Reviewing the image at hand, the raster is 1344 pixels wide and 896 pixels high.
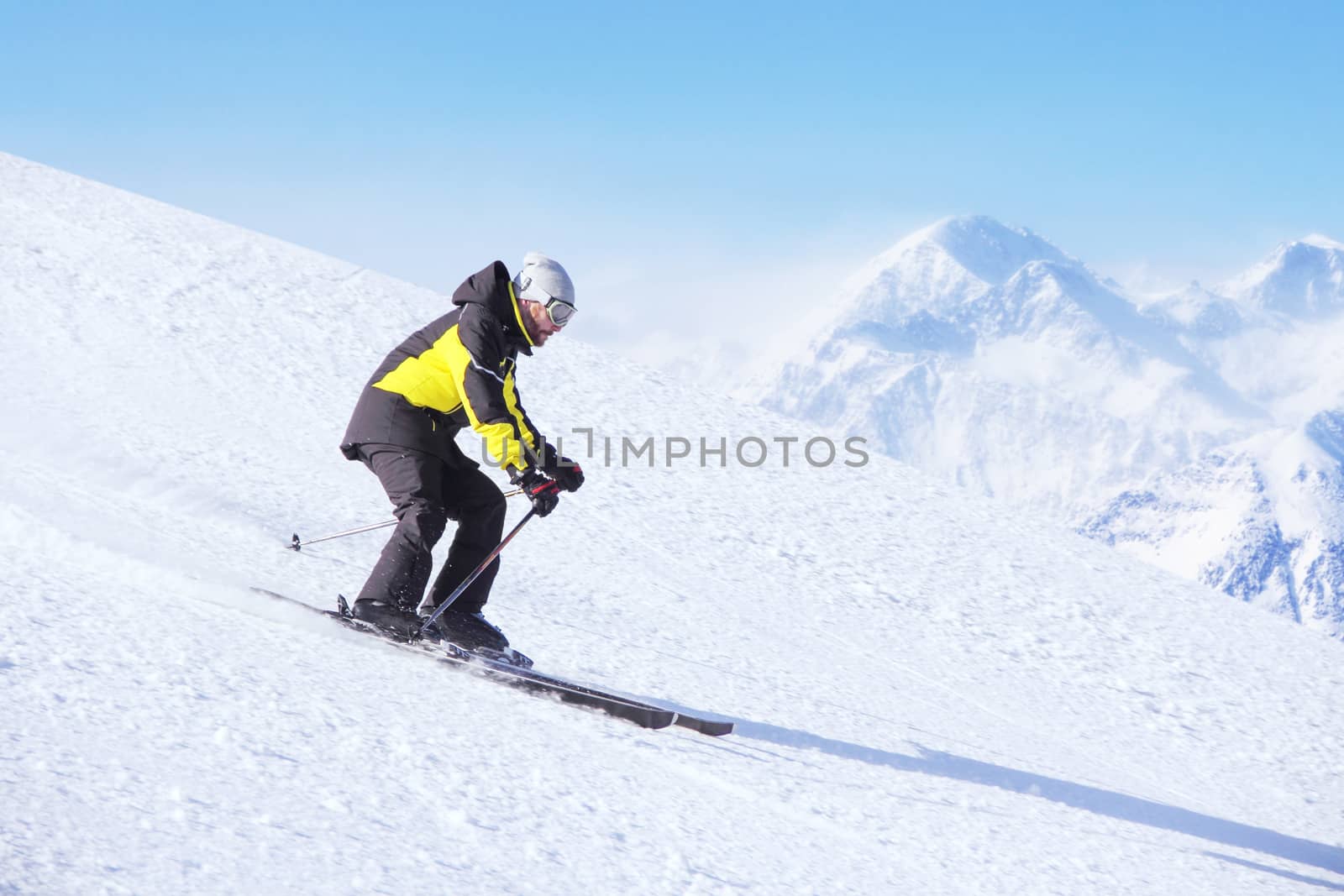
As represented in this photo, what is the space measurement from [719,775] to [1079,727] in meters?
3.04

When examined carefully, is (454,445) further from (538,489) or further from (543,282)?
(543,282)

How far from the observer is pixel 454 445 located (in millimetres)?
4602

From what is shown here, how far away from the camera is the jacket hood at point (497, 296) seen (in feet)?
13.8

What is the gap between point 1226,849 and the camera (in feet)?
14.4

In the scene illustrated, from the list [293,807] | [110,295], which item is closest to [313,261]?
[110,295]

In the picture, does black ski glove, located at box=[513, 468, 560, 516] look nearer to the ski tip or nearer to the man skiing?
the man skiing

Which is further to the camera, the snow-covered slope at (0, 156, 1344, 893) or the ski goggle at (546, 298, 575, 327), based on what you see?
the ski goggle at (546, 298, 575, 327)

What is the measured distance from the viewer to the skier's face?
4285mm

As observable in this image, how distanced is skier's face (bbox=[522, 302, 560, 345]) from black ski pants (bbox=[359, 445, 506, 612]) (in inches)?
25.7

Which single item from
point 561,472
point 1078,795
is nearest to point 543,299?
point 561,472

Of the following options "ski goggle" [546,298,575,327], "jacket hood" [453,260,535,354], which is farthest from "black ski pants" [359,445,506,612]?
"ski goggle" [546,298,575,327]

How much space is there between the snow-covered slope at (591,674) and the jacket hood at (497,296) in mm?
1367

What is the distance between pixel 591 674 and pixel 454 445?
1.18 metres

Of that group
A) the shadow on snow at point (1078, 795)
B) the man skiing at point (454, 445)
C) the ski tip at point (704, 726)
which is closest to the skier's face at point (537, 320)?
the man skiing at point (454, 445)
